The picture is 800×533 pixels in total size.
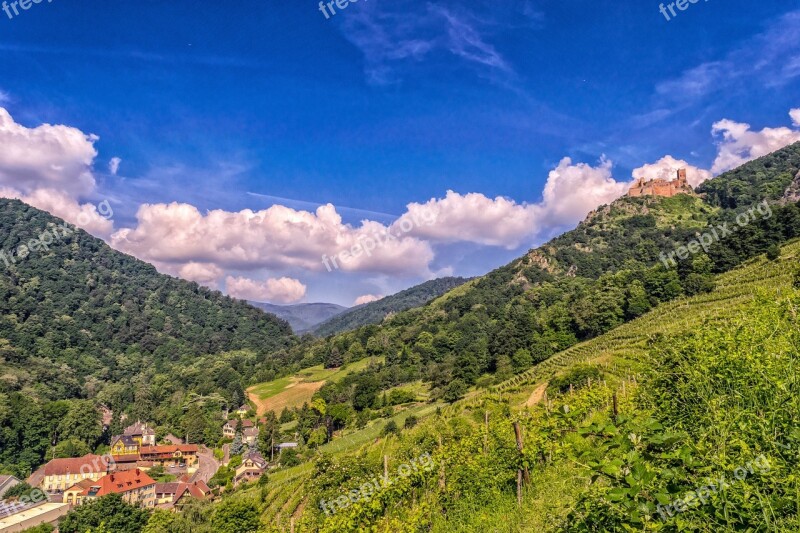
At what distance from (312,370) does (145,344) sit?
8338 cm

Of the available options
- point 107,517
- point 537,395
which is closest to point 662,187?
point 537,395

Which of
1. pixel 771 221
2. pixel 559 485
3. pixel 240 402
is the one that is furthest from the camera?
pixel 240 402

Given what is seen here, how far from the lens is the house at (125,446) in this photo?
81.9 metres

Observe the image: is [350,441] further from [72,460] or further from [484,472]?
[72,460]

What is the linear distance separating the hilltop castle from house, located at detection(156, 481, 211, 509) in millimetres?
182558

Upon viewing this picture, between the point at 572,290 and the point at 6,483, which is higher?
the point at 572,290

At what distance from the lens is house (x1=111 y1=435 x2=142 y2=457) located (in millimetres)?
81875

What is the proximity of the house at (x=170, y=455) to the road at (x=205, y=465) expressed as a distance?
156cm

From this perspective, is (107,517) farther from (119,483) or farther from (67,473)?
(67,473)

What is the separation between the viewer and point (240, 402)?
107938 mm

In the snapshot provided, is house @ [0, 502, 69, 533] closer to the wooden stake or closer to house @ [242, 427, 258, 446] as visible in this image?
house @ [242, 427, 258, 446]

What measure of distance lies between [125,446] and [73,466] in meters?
13.6

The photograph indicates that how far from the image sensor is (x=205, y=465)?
251 feet

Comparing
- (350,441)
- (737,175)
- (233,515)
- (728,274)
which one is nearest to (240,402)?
(350,441)
